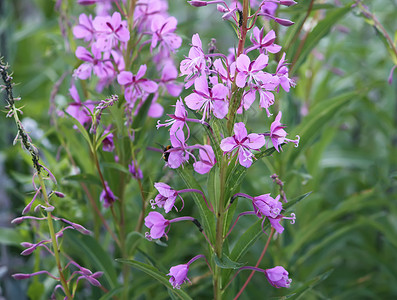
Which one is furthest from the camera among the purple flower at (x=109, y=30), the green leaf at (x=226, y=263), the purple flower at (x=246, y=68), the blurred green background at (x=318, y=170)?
the blurred green background at (x=318, y=170)

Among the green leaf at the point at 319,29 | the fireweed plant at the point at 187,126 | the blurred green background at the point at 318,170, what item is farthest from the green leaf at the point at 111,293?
the green leaf at the point at 319,29

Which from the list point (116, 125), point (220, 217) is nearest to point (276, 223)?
point (220, 217)

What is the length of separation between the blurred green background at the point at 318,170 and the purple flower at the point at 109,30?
0.90 feet

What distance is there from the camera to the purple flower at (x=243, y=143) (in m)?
0.99

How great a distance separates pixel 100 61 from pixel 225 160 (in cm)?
58

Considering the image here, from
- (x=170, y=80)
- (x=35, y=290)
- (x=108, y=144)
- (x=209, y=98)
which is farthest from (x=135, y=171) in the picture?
(x=35, y=290)

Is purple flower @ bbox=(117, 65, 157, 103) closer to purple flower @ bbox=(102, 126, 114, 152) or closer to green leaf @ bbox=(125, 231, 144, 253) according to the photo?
purple flower @ bbox=(102, 126, 114, 152)

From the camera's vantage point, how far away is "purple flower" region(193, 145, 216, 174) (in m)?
1.09

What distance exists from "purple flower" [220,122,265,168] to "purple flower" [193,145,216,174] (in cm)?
10

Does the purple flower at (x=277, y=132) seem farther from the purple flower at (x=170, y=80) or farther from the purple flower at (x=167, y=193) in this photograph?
the purple flower at (x=170, y=80)

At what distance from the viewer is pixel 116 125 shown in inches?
56.5

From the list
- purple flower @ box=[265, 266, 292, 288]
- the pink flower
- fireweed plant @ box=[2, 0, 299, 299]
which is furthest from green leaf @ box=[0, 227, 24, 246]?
purple flower @ box=[265, 266, 292, 288]

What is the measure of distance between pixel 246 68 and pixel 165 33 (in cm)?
52

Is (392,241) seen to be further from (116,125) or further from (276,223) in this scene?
(116,125)
